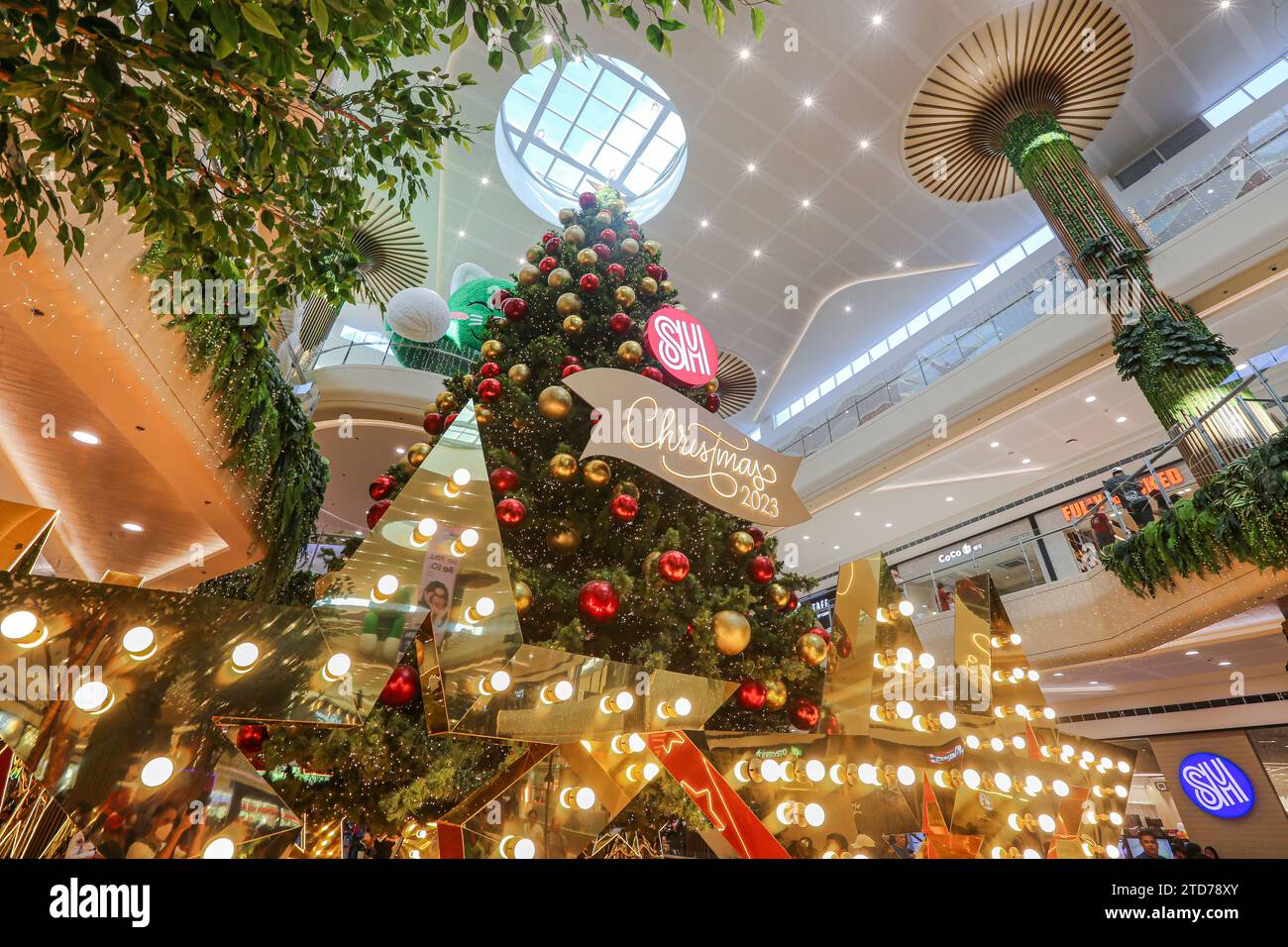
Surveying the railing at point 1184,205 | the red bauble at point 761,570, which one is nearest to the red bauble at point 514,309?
the red bauble at point 761,570

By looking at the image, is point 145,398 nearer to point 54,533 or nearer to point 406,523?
point 406,523

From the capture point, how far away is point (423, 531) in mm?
1993

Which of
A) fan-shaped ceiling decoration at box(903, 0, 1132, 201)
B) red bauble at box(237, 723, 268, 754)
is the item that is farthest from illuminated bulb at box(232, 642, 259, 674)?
fan-shaped ceiling decoration at box(903, 0, 1132, 201)

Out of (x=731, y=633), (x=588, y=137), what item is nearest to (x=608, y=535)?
(x=731, y=633)

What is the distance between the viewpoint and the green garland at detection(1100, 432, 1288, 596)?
4.18 m

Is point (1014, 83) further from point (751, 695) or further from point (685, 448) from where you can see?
point (751, 695)

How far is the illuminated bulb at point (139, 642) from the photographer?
123 cm

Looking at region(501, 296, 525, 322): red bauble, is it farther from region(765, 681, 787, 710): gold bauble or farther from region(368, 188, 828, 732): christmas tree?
region(765, 681, 787, 710): gold bauble

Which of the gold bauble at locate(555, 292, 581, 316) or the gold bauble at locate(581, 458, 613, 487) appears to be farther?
the gold bauble at locate(555, 292, 581, 316)

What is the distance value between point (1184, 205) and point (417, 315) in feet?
35.1

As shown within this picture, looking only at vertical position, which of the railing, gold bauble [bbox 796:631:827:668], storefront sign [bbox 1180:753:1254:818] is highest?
the railing

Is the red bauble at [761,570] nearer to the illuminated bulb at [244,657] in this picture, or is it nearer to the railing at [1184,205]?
the illuminated bulb at [244,657]

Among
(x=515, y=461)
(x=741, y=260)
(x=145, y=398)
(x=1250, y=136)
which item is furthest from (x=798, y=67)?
(x=145, y=398)

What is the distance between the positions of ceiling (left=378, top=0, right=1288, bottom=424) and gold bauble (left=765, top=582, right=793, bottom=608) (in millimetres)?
9678
